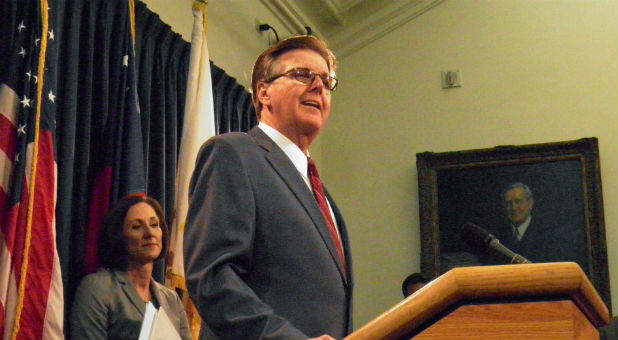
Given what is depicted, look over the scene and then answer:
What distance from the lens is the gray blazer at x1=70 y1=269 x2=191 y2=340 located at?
2.90 m

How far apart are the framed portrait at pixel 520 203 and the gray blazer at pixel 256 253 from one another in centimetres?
407

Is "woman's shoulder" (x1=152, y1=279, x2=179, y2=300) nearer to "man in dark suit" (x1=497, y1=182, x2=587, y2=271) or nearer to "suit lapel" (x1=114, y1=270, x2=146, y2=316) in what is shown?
"suit lapel" (x1=114, y1=270, x2=146, y2=316)

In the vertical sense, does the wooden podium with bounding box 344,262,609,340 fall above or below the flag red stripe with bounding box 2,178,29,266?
below

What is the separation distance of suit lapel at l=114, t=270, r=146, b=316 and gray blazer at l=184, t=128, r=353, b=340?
4.98 ft

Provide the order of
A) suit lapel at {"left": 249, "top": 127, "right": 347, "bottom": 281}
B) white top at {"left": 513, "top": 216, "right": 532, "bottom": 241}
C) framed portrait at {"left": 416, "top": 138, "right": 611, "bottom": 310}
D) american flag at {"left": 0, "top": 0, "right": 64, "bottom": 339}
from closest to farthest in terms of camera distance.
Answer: suit lapel at {"left": 249, "top": 127, "right": 347, "bottom": 281} < american flag at {"left": 0, "top": 0, "right": 64, "bottom": 339} < framed portrait at {"left": 416, "top": 138, "right": 611, "bottom": 310} < white top at {"left": 513, "top": 216, "right": 532, "bottom": 241}

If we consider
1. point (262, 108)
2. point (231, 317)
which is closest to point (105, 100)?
point (262, 108)

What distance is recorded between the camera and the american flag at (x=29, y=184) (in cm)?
286

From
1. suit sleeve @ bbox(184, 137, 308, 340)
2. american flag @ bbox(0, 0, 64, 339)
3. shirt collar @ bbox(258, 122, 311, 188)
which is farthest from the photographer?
american flag @ bbox(0, 0, 64, 339)

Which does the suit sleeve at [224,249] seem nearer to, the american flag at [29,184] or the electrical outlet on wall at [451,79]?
the american flag at [29,184]

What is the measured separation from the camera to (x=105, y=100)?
365 centimetres

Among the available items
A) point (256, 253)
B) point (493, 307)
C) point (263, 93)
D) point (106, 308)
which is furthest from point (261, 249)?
point (106, 308)

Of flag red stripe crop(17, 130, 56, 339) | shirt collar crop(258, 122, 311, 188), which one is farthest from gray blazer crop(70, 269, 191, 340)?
shirt collar crop(258, 122, 311, 188)

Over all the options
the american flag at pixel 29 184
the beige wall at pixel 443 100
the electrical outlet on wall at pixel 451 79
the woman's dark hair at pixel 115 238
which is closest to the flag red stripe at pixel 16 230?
the american flag at pixel 29 184

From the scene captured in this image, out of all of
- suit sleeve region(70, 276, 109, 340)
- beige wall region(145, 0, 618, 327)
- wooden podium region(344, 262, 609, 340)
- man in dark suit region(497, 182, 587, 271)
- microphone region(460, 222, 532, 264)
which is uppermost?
beige wall region(145, 0, 618, 327)
